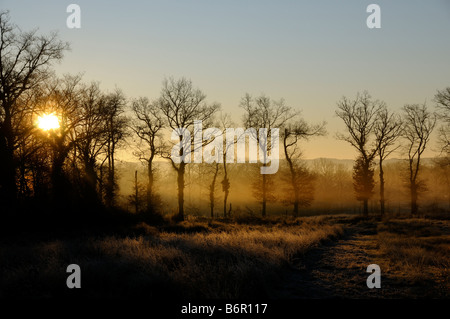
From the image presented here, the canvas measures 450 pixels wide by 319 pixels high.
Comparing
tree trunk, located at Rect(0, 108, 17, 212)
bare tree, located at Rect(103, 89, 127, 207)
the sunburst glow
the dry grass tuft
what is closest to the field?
the dry grass tuft

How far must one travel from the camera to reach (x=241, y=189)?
11125cm

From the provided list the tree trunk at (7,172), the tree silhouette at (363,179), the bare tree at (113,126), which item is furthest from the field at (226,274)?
the tree silhouette at (363,179)

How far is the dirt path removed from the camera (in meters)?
7.45

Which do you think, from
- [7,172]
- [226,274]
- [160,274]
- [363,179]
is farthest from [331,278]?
[363,179]

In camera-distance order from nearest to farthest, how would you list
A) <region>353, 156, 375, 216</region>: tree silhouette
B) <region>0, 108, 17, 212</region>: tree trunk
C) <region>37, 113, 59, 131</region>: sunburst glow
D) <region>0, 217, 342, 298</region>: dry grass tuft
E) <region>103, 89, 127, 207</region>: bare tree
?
<region>0, 217, 342, 298</region>: dry grass tuft, <region>0, 108, 17, 212</region>: tree trunk, <region>37, 113, 59, 131</region>: sunburst glow, <region>103, 89, 127, 207</region>: bare tree, <region>353, 156, 375, 216</region>: tree silhouette

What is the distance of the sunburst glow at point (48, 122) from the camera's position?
82.6 ft

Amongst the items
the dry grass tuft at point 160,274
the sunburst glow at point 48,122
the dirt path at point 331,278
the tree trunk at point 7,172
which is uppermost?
the sunburst glow at point 48,122

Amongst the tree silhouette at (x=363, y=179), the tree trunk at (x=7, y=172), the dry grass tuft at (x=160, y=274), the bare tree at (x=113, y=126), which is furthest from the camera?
the tree silhouette at (x=363, y=179)

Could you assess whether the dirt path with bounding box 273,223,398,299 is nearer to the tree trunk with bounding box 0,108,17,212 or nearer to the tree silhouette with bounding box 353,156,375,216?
the tree trunk with bounding box 0,108,17,212

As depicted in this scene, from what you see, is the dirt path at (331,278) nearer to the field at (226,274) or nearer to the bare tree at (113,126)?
the field at (226,274)

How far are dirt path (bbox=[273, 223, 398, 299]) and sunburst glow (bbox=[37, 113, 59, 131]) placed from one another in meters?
21.1

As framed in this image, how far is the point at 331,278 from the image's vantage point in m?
8.77

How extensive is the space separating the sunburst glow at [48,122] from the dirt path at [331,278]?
21.1 meters
